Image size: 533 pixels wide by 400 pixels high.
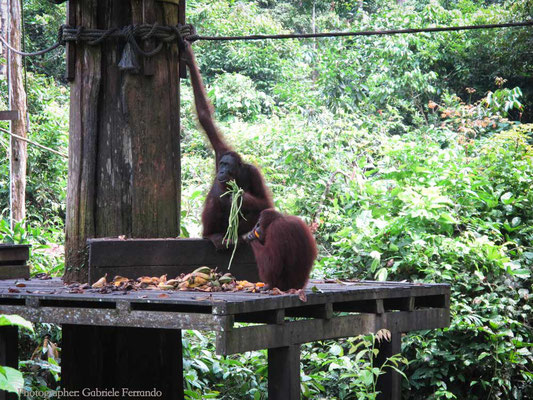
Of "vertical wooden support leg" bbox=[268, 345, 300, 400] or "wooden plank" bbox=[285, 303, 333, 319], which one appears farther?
"wooden plank" bbox=[285, 303, 333, 319]

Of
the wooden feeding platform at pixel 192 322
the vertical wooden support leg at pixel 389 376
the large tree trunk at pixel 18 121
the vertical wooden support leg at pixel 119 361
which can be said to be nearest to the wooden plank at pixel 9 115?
the large tree trunk at pixel 18 121

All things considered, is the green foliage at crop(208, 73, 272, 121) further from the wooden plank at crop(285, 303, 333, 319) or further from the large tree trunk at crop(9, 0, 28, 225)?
A: the wooden plank at crop(285, 303, 333, 319)

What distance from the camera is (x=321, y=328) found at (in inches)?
123

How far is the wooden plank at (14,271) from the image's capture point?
4.17 metres

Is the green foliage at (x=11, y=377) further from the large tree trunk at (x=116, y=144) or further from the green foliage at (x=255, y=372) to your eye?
the green foliage at (x=255, y=372)

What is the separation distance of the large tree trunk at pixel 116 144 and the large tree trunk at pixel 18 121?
4.06 metres

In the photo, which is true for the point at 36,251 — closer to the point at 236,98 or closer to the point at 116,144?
the point at 116,144

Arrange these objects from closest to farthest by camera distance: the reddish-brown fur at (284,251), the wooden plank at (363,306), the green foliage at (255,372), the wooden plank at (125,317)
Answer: the wooden plank at (125,317) < the reddish-brown fur at (284,251) < the wooden plank at (363,306) < the green foliage at (255,372)

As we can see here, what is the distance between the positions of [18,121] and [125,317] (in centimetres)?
520

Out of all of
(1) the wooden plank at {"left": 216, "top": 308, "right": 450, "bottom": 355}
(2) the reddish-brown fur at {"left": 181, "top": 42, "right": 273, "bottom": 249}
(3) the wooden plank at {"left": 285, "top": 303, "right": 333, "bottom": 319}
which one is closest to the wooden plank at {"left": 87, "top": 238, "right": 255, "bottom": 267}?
(2) the reddish-brown fur at {"left": 181, "top": 42, "right": 273, "bottom": 249}

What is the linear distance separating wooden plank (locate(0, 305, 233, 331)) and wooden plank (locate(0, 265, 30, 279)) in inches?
43.1

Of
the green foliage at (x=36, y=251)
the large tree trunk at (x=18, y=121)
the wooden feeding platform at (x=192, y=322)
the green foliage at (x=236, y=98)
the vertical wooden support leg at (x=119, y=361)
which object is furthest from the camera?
the green foliage at (x=236, y=98)

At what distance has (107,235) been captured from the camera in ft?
11.7

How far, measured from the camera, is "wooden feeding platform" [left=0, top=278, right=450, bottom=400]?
269cm
